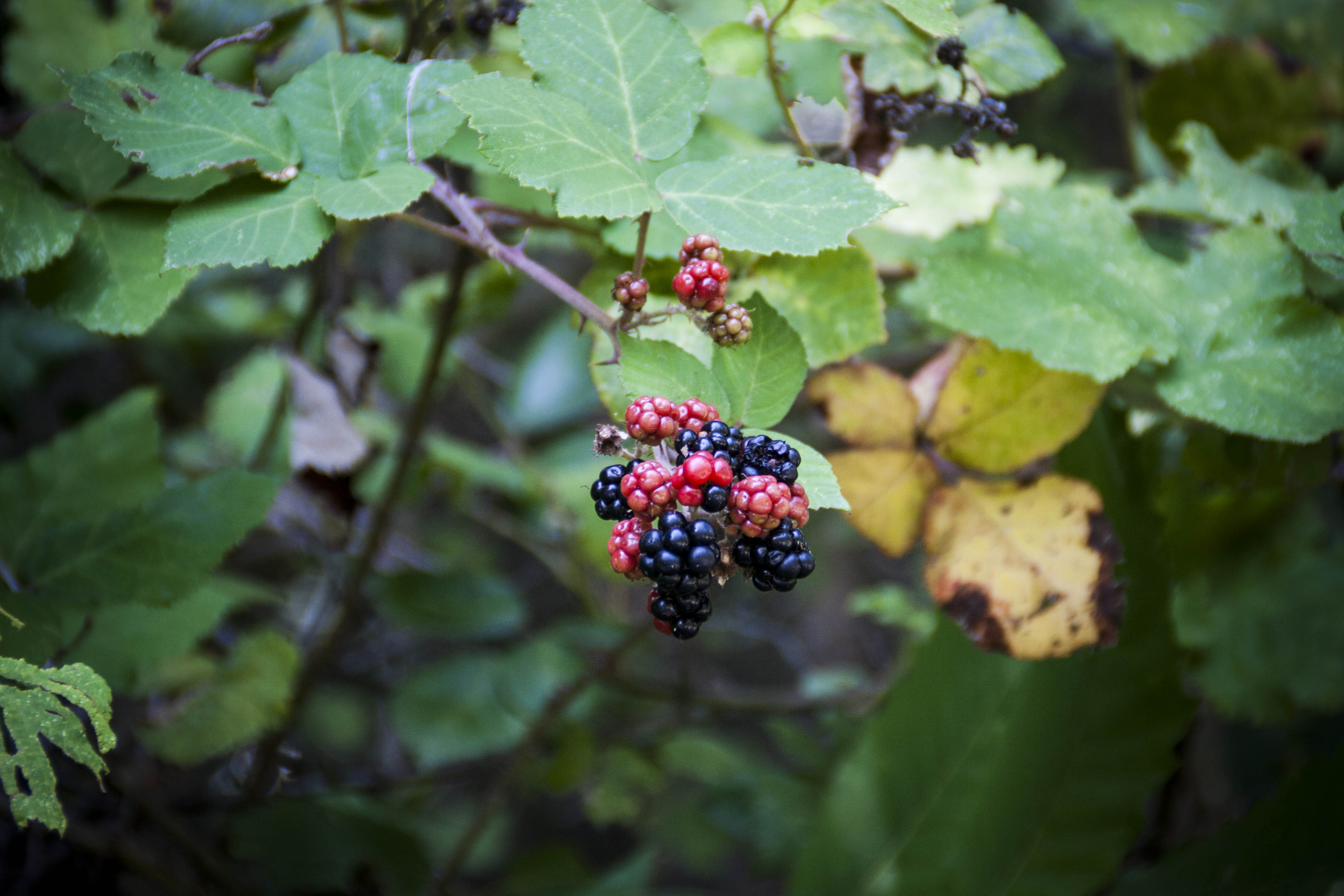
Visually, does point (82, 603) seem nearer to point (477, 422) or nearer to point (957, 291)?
point (957, 291)

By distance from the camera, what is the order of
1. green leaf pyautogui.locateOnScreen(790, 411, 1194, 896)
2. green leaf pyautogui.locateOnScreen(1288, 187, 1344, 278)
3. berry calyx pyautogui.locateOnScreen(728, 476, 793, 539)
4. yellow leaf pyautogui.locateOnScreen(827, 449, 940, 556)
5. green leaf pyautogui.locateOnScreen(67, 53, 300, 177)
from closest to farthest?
berry calyx pyautogui.locateOnScreen(728, 476, 793, 539), green leaf pyautogui.locateOnScreen(67, 53, 300, 177), green leaf pyautogui.locateOnScreen(1288, 187, 1344, 278), yellow leaf pyautogui.locateOnScreen(827, 449, 940, 556), green leaf pyautogui.locateOnScreen(790, 411, 1194, 896)

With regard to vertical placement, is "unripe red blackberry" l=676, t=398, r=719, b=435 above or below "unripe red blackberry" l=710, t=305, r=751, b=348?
below

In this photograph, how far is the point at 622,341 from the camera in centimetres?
53

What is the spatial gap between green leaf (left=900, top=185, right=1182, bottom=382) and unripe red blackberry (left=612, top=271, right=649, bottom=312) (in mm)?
289

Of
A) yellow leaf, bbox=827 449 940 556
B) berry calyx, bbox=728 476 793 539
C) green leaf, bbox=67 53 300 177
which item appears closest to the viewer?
berry calyx, bbox=728 476 793 539

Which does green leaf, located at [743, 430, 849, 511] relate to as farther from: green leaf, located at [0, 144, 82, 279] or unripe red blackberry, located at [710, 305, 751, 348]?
green leaf, located at [0, 144, 82, 279]

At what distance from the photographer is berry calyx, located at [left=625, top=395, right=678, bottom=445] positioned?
0.49 metres

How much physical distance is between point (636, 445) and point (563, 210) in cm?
16

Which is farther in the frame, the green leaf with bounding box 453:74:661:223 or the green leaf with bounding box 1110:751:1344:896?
the green leaf with bounding box 1110:751:1344:896

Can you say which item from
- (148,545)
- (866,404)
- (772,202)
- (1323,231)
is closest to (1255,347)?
(1323,231)

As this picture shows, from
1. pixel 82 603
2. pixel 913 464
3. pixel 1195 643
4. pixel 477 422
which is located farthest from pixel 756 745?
pixel 82 603

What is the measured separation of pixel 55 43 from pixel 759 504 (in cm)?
113

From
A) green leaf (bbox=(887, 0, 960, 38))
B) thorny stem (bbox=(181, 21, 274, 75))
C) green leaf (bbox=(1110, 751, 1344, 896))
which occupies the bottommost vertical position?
green leaf (bbox=(1110, 751, 1344, 896))

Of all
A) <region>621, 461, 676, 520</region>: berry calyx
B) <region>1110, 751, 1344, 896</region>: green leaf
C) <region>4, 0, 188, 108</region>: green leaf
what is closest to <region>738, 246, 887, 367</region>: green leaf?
<region>621, 461, 676, 520</region>: berry calyx
